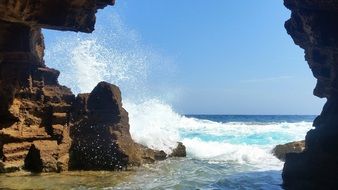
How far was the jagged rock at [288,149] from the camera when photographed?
54.0 ft

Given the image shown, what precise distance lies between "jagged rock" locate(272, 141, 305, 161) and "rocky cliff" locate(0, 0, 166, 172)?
5.44 meters

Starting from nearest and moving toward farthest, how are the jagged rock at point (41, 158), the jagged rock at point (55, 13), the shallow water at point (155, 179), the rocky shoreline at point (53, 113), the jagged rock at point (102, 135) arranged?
1. the jagged rock at point (55, 13)
2. the shallow water at point (155, 179)
3. the rocky shoreline at point (53, 113)
4. the jagged rock at point (41, 158)
5. the jagged rock at point (102, 135)

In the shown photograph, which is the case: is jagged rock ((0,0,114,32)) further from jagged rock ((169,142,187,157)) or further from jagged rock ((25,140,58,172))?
jagged rock ((169,142,187,157))

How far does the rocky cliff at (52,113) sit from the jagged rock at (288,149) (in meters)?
5.44

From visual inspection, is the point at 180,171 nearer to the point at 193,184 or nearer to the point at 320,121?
the point at 193,184

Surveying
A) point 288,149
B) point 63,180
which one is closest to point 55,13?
point 63,180

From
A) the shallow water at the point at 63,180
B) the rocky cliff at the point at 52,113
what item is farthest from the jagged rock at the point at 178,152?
the shallow water at the point at 63,180

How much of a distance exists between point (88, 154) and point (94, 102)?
191cm

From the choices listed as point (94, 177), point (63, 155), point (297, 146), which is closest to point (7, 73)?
point (63, 155)

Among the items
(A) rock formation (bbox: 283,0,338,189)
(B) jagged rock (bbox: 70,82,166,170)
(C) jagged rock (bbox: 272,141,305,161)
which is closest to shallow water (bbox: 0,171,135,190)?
(B) jagged rock (bbox: 70,82,166,170)

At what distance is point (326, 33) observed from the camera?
1005 cm

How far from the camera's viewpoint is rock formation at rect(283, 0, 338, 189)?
368 inches

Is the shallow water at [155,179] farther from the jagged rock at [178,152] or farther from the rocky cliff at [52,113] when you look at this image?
the jagged rock at [178,152]

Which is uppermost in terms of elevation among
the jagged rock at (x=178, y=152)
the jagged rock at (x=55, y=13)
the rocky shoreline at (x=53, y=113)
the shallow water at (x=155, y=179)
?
the jagged rock at (x=55, y=13)
